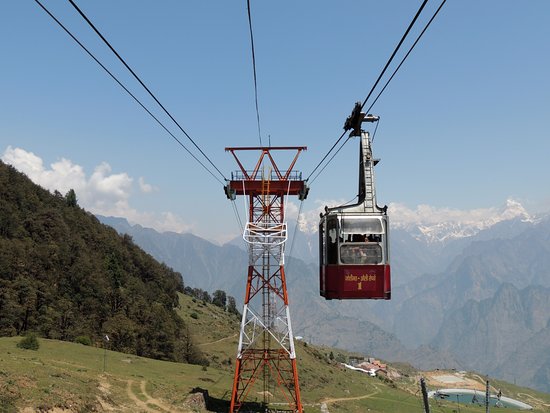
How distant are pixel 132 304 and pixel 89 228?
123ft

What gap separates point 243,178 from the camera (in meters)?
37.6

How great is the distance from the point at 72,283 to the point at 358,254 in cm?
9846

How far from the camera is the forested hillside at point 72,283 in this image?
83.5 metres

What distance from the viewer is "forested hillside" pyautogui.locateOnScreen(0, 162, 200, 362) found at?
8350 centimetres

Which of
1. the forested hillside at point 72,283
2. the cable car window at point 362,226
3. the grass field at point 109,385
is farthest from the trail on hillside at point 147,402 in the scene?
the forested hillside at point 72,283

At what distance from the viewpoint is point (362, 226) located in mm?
18344

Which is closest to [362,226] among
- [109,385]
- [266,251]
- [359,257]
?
[359,257]

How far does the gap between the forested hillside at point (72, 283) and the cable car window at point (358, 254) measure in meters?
66.3

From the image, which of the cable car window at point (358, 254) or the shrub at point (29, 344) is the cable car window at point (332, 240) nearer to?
the cable car window at point (358, 254)

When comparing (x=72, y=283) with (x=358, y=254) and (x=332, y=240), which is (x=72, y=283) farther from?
(x=358, y=254)

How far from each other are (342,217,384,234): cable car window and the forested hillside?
219 ft

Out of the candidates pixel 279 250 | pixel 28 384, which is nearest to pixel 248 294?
pixel 279 250

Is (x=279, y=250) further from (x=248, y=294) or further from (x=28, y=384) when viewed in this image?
(x=28, y=384)

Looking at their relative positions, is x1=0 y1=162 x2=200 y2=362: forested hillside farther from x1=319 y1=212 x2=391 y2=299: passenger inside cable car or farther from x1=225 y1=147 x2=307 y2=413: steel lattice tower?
x1=319 y1=212 x2=391 y2=299: passenger inside cable car
